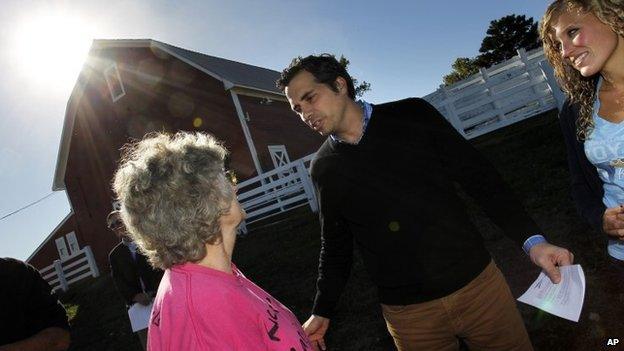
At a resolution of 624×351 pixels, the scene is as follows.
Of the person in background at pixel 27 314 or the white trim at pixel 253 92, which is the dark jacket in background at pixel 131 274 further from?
the white trim at pixel 253 92

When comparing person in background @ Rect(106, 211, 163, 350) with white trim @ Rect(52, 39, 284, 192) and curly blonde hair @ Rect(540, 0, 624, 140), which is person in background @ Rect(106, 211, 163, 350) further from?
white trim @ Rect(52, 39, 284, 192)

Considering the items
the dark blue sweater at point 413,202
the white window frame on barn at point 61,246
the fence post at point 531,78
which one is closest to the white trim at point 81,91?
the white window frame on barn at point 61,246

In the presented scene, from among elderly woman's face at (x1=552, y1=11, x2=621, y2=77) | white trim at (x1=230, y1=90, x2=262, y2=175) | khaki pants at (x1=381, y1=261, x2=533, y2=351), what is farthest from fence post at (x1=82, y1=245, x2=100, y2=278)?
elderly woman's face at (x1=552, y1=11, x2=621, y2=77)

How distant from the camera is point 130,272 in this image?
17.9 ft

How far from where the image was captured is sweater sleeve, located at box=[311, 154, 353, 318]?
263 centimetres

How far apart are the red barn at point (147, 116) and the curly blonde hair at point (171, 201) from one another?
1464cm

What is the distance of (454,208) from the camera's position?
96.1 inches

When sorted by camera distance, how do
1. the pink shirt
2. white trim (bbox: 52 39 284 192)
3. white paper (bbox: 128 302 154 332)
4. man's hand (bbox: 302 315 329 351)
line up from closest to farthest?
the pink shirt
man's hand (bbox: 302 315 329 351)
white paper (bbox: 128 302 154 332)
white trim (bbox: 52 39 284 192)

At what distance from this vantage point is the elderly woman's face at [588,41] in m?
1.97

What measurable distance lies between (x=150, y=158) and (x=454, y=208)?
66.3 inches

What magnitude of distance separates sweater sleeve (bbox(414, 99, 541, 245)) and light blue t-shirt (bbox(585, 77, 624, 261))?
387 mm

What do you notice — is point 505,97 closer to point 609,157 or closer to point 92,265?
point 609,157

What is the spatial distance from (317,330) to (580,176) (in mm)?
1742

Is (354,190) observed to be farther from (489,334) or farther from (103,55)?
(103,55)
